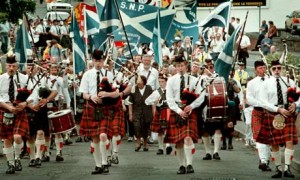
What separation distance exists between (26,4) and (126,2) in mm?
7035

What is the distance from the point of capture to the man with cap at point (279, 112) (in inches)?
635

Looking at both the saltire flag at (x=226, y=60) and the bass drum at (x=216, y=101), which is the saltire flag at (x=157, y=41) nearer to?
the bass drum at (x=216, y=101)

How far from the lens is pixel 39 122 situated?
18.2 m

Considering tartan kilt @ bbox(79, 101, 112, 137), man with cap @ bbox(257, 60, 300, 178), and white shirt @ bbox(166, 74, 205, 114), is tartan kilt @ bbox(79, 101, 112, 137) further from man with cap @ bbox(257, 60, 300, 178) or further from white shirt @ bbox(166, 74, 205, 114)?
man with cap @ bbox(257, 60, 300, 178)

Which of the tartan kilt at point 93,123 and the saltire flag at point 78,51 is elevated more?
the saltire flag at point 78,51

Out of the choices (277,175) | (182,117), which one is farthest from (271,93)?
(182,117)

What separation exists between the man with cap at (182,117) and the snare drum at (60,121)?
2.64m

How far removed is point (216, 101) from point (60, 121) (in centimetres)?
274

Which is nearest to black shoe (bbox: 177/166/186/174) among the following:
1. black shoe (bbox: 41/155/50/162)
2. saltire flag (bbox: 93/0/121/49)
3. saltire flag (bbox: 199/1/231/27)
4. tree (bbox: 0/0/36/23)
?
black shoe (bbox: 41/155/50/162)

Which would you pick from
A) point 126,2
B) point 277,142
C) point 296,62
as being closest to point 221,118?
point 277,142

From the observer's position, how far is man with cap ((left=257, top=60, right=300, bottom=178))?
53.0ft

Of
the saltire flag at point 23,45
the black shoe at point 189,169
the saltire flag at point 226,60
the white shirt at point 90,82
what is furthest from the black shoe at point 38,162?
the saltire flag at point 226,60

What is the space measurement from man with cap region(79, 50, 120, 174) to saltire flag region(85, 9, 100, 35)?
7403 millimetres

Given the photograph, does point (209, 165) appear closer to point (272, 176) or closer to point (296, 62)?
point (272, 176)
